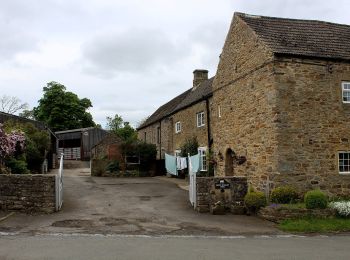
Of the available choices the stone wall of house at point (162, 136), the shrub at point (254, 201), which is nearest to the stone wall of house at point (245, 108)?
the shrub at point (254, 201)

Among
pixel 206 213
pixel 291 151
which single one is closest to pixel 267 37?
pixel 291 151

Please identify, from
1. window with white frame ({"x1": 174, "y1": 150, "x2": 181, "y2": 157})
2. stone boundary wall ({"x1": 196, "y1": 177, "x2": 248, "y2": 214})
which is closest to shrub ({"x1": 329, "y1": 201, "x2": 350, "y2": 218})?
stone boundary wall ({"x1": 196, "y1": 177, "x2": 248, "y2": 214})

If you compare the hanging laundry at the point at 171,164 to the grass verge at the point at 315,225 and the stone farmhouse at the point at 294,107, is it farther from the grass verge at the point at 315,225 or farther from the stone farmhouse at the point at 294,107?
the grass verge at the point at 315,225

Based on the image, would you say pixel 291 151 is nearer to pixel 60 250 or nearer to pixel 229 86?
pixel 229 86

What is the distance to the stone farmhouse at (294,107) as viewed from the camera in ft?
59.6

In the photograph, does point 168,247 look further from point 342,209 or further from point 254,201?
point 342,209

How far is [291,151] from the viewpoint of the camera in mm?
18109

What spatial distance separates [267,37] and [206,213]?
8.38 metres

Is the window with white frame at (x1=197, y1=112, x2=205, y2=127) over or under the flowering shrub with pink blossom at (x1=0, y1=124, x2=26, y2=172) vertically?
over

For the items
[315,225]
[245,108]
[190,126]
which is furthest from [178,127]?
[315,225]

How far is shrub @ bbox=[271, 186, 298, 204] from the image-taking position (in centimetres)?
1720

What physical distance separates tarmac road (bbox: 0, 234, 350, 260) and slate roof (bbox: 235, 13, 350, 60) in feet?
29.6

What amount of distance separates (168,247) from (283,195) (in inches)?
300

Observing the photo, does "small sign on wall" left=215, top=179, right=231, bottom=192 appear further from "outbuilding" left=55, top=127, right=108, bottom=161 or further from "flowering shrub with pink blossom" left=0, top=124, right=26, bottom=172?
"outbuilding" left=55, top=127, right=108, bottom=161
